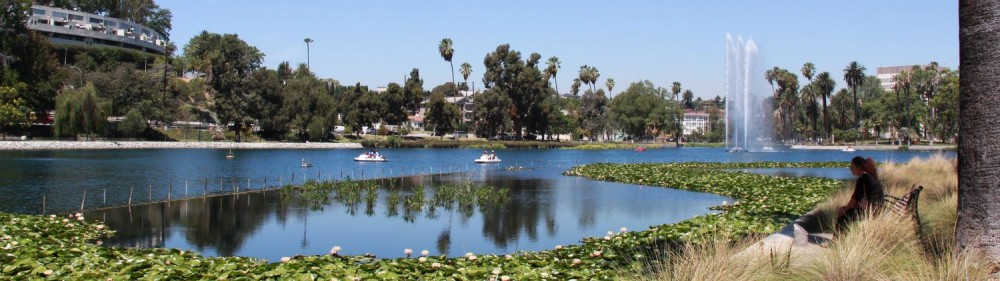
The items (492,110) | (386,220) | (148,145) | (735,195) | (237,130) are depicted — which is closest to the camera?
(386,220)

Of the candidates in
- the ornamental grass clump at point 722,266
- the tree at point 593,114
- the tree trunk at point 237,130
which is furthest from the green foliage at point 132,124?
the ornamental grass clump at point 722,266

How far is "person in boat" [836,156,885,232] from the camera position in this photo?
13.2 metres

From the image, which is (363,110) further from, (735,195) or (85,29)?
(735,195)

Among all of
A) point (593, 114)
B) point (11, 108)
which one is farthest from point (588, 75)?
point (11, 108)

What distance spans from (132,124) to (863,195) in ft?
364

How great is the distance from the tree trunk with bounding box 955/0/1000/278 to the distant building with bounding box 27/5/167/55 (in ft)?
547

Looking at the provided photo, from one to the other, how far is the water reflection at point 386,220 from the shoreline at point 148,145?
2725 inches

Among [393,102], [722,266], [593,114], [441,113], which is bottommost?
[722,266]

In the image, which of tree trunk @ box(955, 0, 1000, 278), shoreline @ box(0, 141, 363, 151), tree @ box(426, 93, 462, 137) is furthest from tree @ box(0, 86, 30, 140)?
tree trunk @ box(955, 0, 1000, 278)

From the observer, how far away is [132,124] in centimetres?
10900

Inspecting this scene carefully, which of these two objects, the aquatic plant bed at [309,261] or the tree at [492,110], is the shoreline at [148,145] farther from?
the aquatic plant bed at [309,261]

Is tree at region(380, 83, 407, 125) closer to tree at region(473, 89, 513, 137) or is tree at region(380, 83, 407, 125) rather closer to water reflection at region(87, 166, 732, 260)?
tree at region(473, 89, 513, 137)

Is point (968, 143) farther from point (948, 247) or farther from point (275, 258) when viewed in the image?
point (275, 258)

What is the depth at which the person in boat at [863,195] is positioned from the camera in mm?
13227
